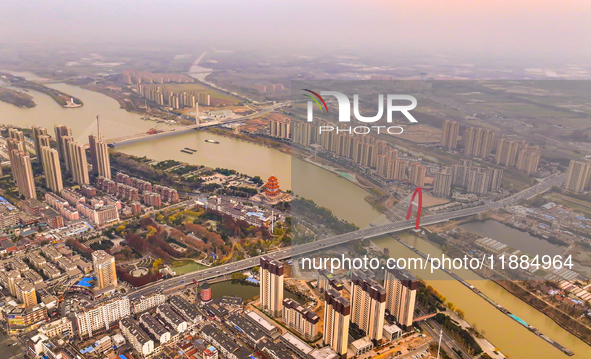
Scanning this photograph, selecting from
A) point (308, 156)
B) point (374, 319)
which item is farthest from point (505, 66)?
point (374, 319)

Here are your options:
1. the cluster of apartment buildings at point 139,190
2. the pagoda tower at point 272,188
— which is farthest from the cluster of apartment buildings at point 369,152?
the cluster of apartment buildings at point 139,190

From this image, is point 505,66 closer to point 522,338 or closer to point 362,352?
point 522,338

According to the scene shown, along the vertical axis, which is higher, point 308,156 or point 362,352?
point 308,156

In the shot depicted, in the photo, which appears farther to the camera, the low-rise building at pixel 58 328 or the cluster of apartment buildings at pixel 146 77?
the cluster of apartment buildings at pixel 146 77

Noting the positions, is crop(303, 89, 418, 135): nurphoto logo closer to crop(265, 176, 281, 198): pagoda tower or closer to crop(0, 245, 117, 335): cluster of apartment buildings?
crop(0, 245, 117, 335): cluster of apartment buildings

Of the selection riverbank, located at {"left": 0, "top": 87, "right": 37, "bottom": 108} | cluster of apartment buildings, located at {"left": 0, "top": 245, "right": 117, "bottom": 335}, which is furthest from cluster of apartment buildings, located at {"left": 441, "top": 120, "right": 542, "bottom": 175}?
riverbank, located at {"left": 0, "top": 87, "right": 37, "bottom": 108}

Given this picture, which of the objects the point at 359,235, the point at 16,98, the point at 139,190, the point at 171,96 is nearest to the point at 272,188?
the point at 139,190

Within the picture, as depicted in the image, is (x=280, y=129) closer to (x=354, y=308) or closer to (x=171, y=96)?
(x=171, y=96)

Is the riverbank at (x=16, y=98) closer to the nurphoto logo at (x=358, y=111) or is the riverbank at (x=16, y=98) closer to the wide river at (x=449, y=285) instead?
the wide river at (x=449, y=285)
